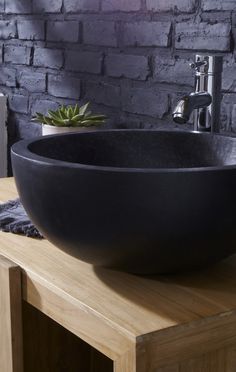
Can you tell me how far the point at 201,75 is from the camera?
47.4 inches

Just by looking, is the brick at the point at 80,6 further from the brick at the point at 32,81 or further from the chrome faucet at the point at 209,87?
the chrome faucet at the point at 209,87

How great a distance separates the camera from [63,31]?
182 centimetres

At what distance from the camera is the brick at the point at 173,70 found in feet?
4.66

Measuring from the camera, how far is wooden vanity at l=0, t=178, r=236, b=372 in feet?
2.29

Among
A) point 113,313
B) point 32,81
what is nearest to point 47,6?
point 32,81

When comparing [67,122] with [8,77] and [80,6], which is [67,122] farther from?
[8,77]

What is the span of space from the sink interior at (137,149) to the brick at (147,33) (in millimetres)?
463

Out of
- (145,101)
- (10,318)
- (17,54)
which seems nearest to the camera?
(10,318)

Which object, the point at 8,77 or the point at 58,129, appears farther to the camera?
the point at 8,77

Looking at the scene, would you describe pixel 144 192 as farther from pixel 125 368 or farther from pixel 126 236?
pixel 125 368

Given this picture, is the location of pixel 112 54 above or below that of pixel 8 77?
above

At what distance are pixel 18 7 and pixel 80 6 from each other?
1.24ft

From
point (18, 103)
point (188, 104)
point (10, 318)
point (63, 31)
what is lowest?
point (10, 318)

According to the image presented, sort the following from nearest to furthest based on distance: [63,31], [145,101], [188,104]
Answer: [188,104] < [145,101] < [63,31]
